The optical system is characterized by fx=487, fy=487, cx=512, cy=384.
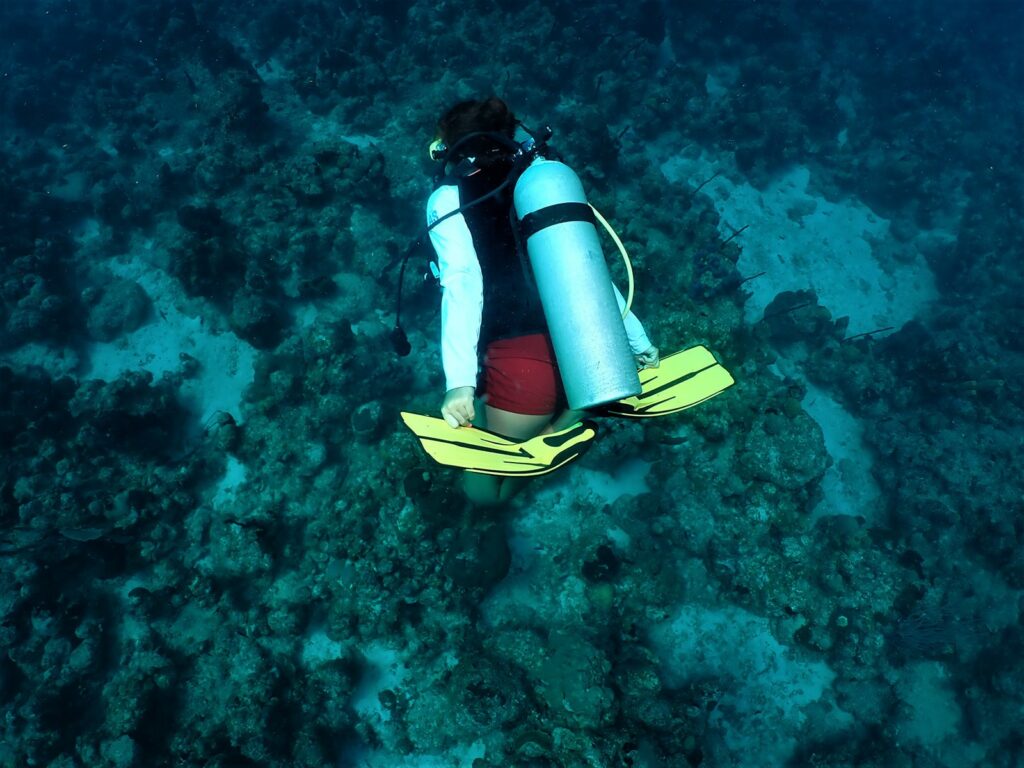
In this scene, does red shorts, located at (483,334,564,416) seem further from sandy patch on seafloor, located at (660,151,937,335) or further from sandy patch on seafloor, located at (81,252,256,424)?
sandy patch on seafloor, located at (660,151,937,335)

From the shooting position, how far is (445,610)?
6.10m

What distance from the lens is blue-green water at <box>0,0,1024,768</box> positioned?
5828 millimetres

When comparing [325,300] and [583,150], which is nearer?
[325,300]

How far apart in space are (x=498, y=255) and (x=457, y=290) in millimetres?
414

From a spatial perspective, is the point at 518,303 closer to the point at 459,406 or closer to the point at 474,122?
the point at 459,406

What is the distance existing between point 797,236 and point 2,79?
76.2 ft

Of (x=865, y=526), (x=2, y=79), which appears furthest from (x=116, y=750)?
(x=2, y=79)

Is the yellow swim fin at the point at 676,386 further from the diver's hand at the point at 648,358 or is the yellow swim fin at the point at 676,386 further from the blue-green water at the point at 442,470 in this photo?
the blue-green water at the point at 442,470

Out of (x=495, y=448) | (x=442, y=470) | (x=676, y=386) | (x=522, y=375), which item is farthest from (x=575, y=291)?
(x=442, y=470)

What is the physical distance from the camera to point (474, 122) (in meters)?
3.16

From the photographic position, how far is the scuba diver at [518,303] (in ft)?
8.80

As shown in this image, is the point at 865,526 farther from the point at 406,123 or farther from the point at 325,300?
the point at 406,123

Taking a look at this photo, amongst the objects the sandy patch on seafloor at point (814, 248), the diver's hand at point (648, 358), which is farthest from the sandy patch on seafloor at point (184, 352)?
the sandy patch on seafloor at point (814, 248)

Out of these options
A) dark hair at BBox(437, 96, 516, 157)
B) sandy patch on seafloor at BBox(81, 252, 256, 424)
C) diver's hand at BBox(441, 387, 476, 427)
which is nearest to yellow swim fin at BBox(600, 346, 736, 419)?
diver's hand at BBox(441, 387, 476, 427)
